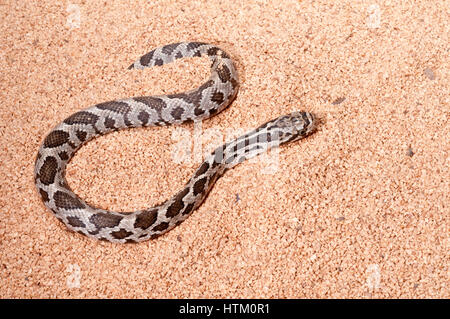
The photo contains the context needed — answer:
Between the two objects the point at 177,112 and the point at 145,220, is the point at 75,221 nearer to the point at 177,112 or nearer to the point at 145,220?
the point at 145,220

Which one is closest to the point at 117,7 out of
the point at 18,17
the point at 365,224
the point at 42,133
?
the point at 18,17

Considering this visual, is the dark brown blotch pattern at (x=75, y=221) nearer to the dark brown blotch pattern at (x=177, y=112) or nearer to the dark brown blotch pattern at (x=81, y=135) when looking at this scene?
the dark brown blotch pattern at (x=81, y=135)

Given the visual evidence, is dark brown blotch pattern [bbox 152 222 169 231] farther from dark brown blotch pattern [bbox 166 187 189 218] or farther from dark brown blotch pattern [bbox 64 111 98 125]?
dark brown blotch pattern [bbox 64 111 98 125]

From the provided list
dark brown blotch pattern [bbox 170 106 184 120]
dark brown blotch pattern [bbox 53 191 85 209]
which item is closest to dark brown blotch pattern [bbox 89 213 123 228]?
dark brown blotch pattern [bbox 53 191 85 209]

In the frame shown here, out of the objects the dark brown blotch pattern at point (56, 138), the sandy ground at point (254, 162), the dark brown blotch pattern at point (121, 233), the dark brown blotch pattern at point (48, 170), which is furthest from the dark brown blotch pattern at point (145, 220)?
the dark brown blotch pattern at point (56, 138)

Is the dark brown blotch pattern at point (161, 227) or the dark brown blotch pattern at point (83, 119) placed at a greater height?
the dark brown blotch pattern at point (83, 119)

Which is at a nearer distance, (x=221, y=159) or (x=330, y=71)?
(x=221, y=159)
